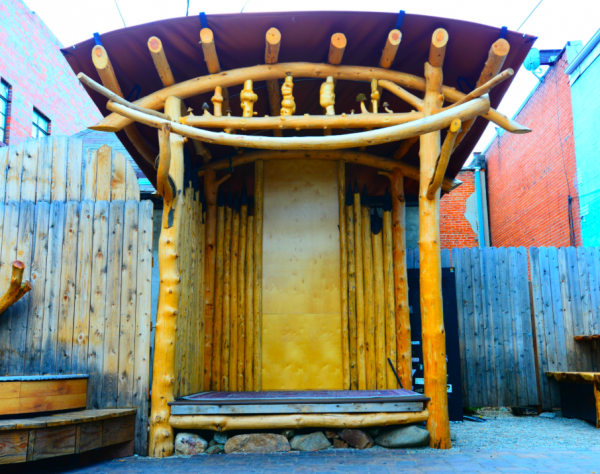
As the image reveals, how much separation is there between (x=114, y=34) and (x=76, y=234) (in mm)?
2178

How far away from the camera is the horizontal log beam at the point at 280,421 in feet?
17.5

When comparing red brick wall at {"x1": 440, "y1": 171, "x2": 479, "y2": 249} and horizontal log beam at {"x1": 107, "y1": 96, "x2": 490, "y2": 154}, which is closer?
horizontal log beam at {"x1": 107, "y1": 96, "x2": 490, "y2": 154}

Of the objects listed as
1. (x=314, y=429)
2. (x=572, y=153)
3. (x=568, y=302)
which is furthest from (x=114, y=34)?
(x=572, y=153)

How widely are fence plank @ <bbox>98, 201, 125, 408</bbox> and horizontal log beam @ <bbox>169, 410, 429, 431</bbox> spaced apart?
73cm

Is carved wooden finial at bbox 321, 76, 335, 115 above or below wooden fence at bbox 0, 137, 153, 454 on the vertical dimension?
above

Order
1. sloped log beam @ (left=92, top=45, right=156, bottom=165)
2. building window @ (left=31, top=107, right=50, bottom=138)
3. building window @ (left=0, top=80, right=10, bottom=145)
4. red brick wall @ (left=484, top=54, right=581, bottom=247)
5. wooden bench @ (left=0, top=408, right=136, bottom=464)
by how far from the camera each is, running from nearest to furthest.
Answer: wooden bench @ (left=0, top=408, right=136, bottom=464) → sloped log beam @ (left=92, top=45, right=156, bottom=165) → building window @ (left=0, top=80, right=10, bottom=145) → red brick wall @ (left=484, top=54, right=581, bottom=247) → building window @ (left=31, top=107, right=50, bottom=138)

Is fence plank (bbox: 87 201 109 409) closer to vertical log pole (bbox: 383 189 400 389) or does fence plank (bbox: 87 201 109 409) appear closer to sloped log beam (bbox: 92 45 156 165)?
sloped log beam (bbox: 92 45 156 165)

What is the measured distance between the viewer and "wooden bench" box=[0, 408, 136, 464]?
4.36 metres

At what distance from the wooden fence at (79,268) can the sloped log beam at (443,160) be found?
3089 millimetres

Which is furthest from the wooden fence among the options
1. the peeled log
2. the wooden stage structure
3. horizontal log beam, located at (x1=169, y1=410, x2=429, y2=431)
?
horizontal log beam, located at (x1=169, y1=410, x2=429, y2=431)

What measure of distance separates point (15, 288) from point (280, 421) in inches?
119

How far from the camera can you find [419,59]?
5.99 metres

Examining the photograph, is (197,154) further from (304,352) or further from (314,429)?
(314,429)

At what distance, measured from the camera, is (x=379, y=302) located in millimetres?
7180
